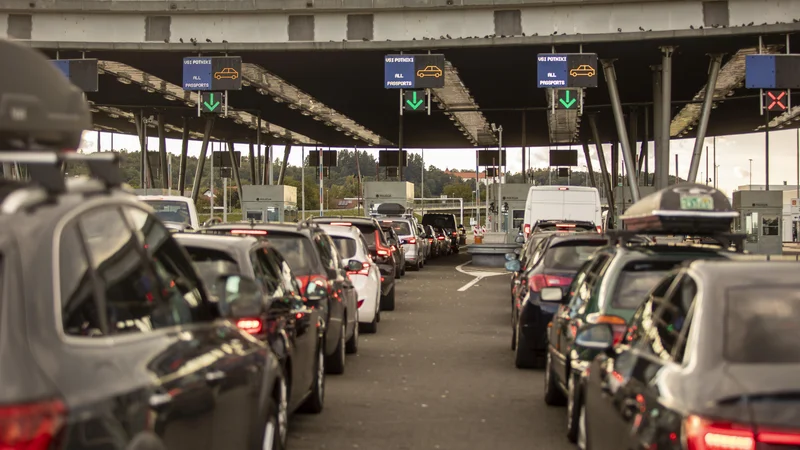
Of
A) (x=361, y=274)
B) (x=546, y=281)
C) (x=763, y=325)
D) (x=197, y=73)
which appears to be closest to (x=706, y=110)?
(x=197, y=73)

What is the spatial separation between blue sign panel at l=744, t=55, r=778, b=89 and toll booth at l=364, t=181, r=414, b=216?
21.1 metres

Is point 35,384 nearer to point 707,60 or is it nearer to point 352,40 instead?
point 352,40

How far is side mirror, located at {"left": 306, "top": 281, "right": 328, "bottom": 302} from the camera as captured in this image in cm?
1176

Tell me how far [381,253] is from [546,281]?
9198 millimetres

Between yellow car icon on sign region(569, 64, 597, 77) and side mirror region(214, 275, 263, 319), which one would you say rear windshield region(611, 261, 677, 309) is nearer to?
side mirror region(214, 275, 263, 319)

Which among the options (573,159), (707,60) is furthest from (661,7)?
(573,159)

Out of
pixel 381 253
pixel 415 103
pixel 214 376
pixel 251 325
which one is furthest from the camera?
pixel 415 103

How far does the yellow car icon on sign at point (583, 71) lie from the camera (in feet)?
126

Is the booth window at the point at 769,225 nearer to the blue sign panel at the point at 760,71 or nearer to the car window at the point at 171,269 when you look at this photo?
the blue sign panel at the point at 760,71

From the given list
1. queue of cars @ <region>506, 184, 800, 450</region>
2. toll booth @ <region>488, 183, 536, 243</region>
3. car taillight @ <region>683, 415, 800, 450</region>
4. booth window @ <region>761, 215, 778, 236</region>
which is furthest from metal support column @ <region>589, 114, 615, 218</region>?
car taillight @ <region>683, 415, 800, 450</region>

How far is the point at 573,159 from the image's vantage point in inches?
3317

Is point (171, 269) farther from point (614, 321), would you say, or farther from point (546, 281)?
point (546, 281)

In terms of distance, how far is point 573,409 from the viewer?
29.8ft

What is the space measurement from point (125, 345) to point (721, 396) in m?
2.15
